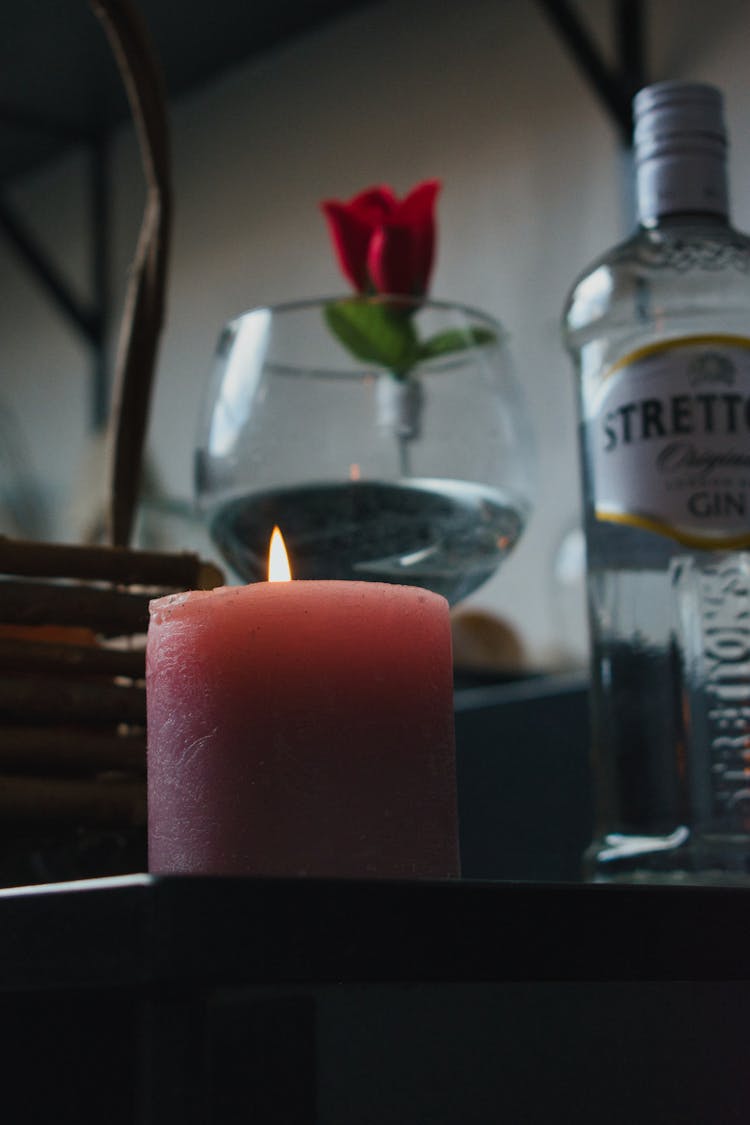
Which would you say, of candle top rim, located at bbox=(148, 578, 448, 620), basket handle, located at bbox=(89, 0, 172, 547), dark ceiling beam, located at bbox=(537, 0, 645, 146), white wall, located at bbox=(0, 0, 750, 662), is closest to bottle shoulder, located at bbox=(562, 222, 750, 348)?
basket handle, located at bbox=(89, 0, 172, 547)

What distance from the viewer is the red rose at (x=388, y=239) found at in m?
0.53

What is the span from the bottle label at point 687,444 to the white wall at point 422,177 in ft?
3.40

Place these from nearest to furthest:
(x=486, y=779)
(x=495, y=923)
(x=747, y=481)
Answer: (x=495, y=923) < (x=747, y=481) < (x=486, y=779)

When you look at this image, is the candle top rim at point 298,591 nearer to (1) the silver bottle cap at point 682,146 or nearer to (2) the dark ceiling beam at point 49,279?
(1) the silver bottle cap at point 682,146

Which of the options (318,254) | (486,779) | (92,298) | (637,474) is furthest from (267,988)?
(92,298)

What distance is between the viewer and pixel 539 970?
Result: 236 mm

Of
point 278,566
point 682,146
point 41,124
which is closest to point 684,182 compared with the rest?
point 682,146

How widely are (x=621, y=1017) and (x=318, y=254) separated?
230 centimetres

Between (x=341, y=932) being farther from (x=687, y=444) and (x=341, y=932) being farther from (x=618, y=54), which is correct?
(x=618, y=54)

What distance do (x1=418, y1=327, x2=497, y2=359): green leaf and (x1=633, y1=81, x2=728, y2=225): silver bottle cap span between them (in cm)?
8

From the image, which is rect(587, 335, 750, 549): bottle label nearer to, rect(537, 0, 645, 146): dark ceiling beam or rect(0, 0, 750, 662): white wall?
rect(0, 0, 750, 662): white wall

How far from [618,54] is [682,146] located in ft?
5.21

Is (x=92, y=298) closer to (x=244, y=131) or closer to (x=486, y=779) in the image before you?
(x=244, y=131)

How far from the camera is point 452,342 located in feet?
1.73
